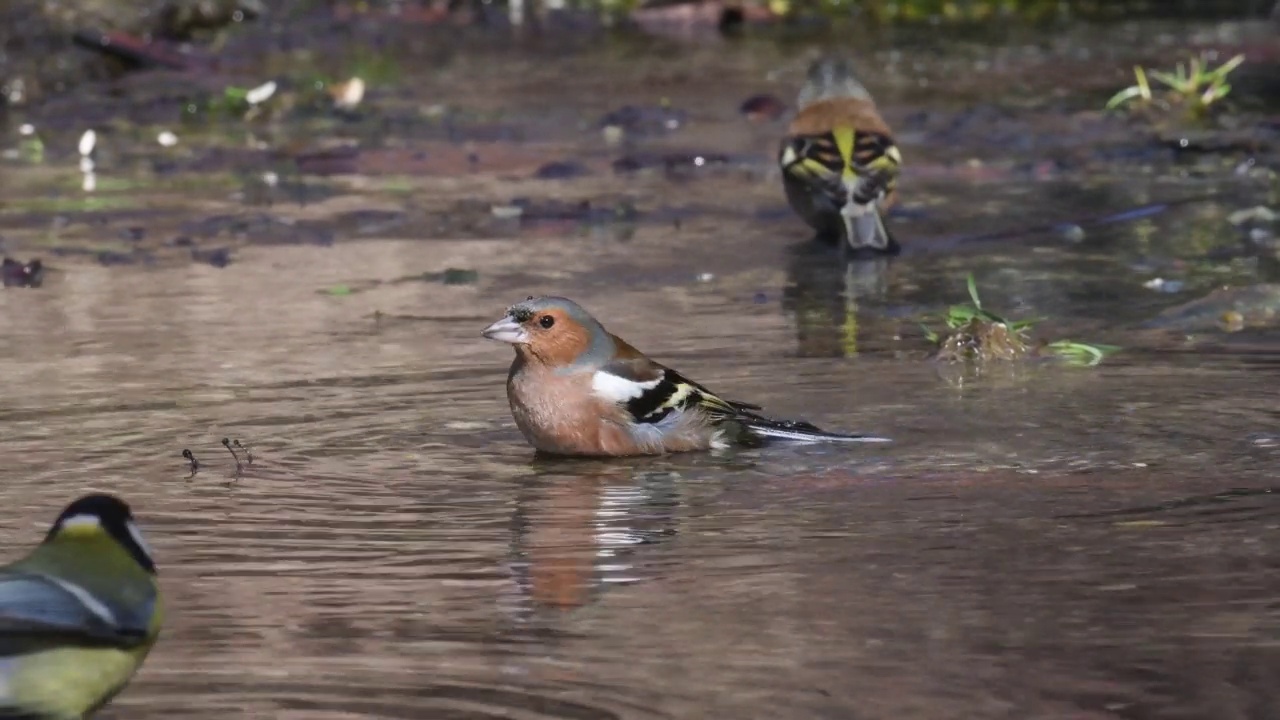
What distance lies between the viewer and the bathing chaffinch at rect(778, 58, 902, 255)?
33.7 feet

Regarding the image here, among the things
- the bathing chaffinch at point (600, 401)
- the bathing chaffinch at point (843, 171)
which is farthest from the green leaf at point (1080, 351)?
the bathing chaffinch at point (843, 171)

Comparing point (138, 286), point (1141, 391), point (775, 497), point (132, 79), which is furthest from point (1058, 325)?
point (132, 79)

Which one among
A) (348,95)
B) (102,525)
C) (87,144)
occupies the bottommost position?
(102,525)

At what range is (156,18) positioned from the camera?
65.0 ft

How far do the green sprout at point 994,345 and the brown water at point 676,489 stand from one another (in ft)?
0.43

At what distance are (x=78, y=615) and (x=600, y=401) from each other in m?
2.93

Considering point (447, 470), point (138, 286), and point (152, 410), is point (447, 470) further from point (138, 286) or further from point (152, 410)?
point (138, 286)

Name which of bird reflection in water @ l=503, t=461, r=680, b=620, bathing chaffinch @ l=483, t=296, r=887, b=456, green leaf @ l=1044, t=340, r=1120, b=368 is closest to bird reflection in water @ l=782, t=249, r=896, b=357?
green leaf @ l=1044, t=340, r=1120, b=368

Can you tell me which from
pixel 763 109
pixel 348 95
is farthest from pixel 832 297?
pixel 348 95

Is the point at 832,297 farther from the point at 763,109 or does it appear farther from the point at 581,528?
the point at 763,109

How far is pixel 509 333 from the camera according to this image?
6652 millimetres

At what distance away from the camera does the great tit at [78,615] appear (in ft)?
11.9

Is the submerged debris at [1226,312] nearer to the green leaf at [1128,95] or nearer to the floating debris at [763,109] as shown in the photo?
the green leaf at [1128,95]

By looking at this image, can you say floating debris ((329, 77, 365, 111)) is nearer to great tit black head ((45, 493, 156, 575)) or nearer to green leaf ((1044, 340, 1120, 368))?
green leaf ((1044, 340, 1120, 368))
